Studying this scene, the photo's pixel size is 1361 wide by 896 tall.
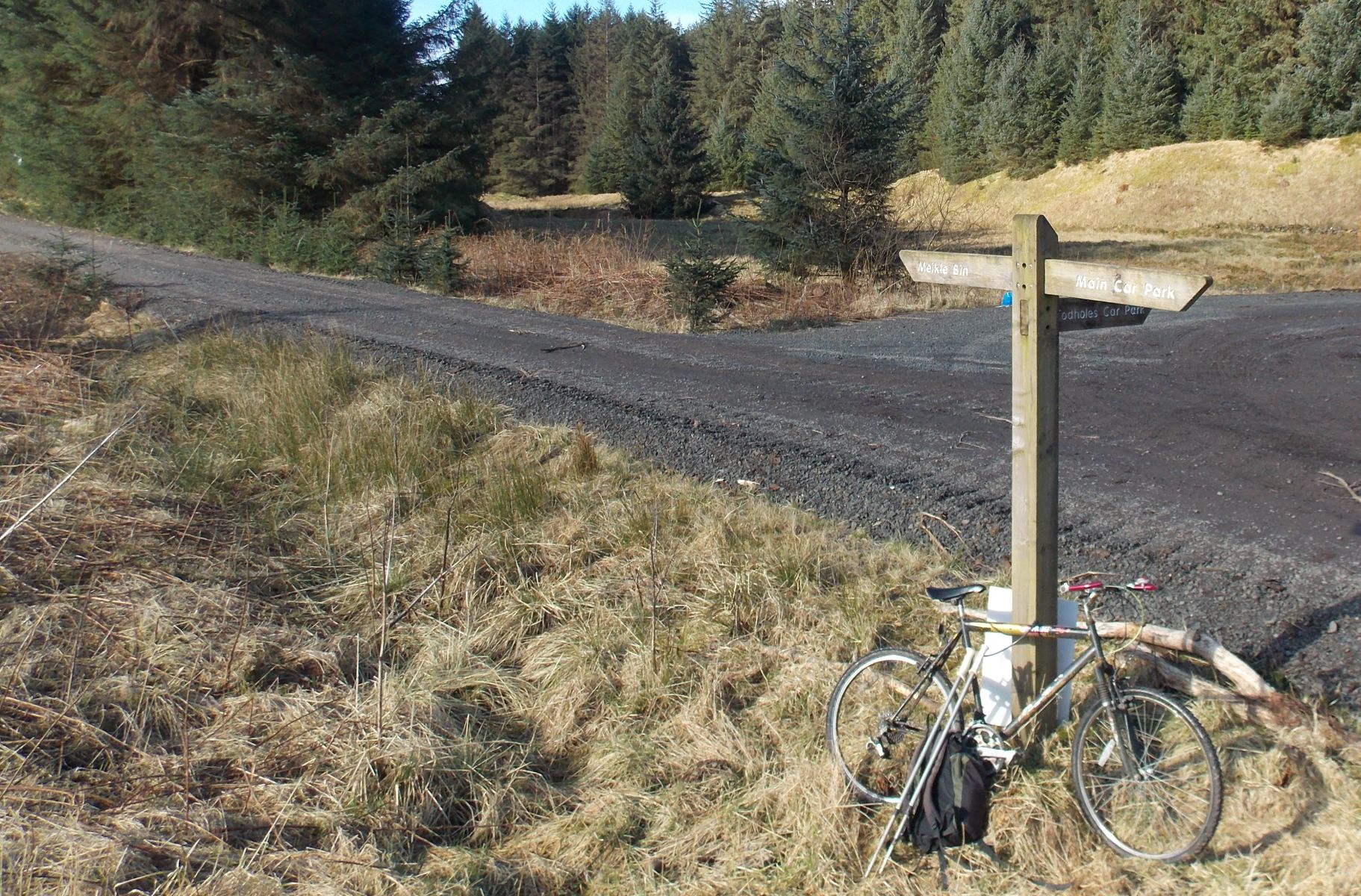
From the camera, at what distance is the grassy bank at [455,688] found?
337 cm

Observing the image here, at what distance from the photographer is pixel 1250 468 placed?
6.14 metres

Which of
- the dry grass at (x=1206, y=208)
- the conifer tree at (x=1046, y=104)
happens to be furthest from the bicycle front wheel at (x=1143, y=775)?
the conifer tree at (x=1046, y=104)

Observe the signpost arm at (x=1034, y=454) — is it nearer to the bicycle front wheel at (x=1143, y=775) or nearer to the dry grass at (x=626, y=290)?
the bicycle front wheel at (x=1143, y=775)

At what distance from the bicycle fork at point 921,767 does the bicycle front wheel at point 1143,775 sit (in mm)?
394

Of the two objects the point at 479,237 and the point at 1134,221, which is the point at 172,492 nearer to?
the point at 479,237

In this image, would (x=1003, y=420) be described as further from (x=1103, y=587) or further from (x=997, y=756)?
(x=997, y=756)

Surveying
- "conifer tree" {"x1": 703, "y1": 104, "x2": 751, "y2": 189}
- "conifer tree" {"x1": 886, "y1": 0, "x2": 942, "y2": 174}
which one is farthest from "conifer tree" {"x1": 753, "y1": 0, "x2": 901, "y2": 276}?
"conifer tree" {"x1": 886, "y1": 0, "x2": 942, "y2": 174}

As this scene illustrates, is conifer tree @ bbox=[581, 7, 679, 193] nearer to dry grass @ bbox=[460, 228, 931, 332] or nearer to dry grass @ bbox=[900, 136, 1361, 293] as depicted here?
dry grass @ bbox=[900, 136, 1361, 293]

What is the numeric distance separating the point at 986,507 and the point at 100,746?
4.46 meters

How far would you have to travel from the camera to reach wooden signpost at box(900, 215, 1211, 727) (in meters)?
3.41

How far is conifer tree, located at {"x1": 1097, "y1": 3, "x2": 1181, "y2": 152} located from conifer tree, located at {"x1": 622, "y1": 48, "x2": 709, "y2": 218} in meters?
17.7

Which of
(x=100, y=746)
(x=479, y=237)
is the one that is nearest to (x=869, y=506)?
(x=100, y=746)

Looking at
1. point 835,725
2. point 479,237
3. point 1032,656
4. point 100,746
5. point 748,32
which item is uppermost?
point 748,32

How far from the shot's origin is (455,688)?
450cm
